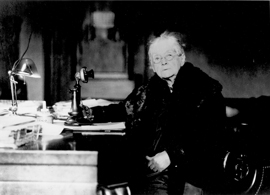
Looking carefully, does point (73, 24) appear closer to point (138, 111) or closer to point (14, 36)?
point (14, 36)

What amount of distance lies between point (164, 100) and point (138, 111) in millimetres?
195

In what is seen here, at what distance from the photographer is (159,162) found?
1.70 m

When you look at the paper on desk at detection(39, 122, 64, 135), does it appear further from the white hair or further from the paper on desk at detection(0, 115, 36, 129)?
the white hair

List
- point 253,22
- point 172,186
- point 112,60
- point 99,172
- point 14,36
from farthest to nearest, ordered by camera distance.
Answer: point 112,60 < point 253,22 < point 14,36 < point 172,186 < point 99,172

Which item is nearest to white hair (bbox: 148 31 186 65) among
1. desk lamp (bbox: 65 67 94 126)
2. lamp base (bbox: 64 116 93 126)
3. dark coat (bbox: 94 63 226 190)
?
dark coat (bbox: 94 63 226 190)

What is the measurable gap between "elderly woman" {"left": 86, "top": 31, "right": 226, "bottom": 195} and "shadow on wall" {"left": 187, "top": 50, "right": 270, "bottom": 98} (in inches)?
58.7

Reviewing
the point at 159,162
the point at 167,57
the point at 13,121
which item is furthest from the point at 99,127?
the point at 167,57

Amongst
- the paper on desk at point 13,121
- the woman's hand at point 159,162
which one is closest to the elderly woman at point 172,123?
the woman's hand at point 159,162

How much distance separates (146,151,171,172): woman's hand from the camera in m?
1.69

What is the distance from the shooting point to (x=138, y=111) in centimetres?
216

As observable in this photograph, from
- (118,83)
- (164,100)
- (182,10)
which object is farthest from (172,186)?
(182,10)

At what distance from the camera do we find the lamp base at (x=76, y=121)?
179cm

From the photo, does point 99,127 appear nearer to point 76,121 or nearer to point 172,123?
point 76,121

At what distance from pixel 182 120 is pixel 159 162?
1.06 feet
